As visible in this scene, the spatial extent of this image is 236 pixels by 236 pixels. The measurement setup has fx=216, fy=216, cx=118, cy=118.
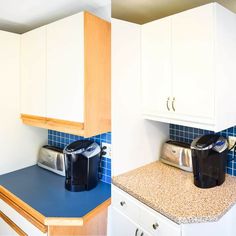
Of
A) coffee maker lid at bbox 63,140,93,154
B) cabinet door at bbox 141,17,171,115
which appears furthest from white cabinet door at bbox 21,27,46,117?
cabinet door at bbox 141,17,171,115

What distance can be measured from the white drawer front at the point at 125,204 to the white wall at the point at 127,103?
0.14 meters

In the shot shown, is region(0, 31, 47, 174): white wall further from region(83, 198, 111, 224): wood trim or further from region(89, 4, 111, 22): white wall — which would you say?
region(83, 198, 111, 224): wood trim

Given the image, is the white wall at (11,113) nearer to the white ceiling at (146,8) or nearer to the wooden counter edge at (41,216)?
the wooden counter edge at (41,216)

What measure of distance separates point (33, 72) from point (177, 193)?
139 centimetres

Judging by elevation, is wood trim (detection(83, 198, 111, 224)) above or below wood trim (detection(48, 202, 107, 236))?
above

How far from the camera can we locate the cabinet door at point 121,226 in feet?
4.32

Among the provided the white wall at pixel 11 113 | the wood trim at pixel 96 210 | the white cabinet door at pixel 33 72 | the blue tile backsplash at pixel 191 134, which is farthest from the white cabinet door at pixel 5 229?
the blue tile backsplash at pixel 191 134

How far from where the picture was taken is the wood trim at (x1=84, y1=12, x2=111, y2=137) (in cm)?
134

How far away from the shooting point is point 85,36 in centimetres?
132

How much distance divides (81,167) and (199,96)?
0.90m

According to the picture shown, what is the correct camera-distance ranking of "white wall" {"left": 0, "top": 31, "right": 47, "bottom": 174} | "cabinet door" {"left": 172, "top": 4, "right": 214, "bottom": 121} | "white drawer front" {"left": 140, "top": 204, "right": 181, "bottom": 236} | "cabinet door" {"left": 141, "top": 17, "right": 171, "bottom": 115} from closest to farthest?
"white drawer front" {"left": 140, "top": 204, "right": 181, "bottom": 236} → "cabinet door" {"left": 172, "top": 4, "right": 214, "bottom": 121} → "cabinet door" {"left": 141, "top": 17, "right": 171, "bottom": 115} → "white wall" {"left": 0, "top": 31, "right": 47, "bottom": 174}

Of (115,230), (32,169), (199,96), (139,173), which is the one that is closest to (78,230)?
(115,230)

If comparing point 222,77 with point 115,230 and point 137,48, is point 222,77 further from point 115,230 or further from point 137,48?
point 115,230

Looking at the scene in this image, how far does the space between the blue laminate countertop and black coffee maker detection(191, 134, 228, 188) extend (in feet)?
2.08
